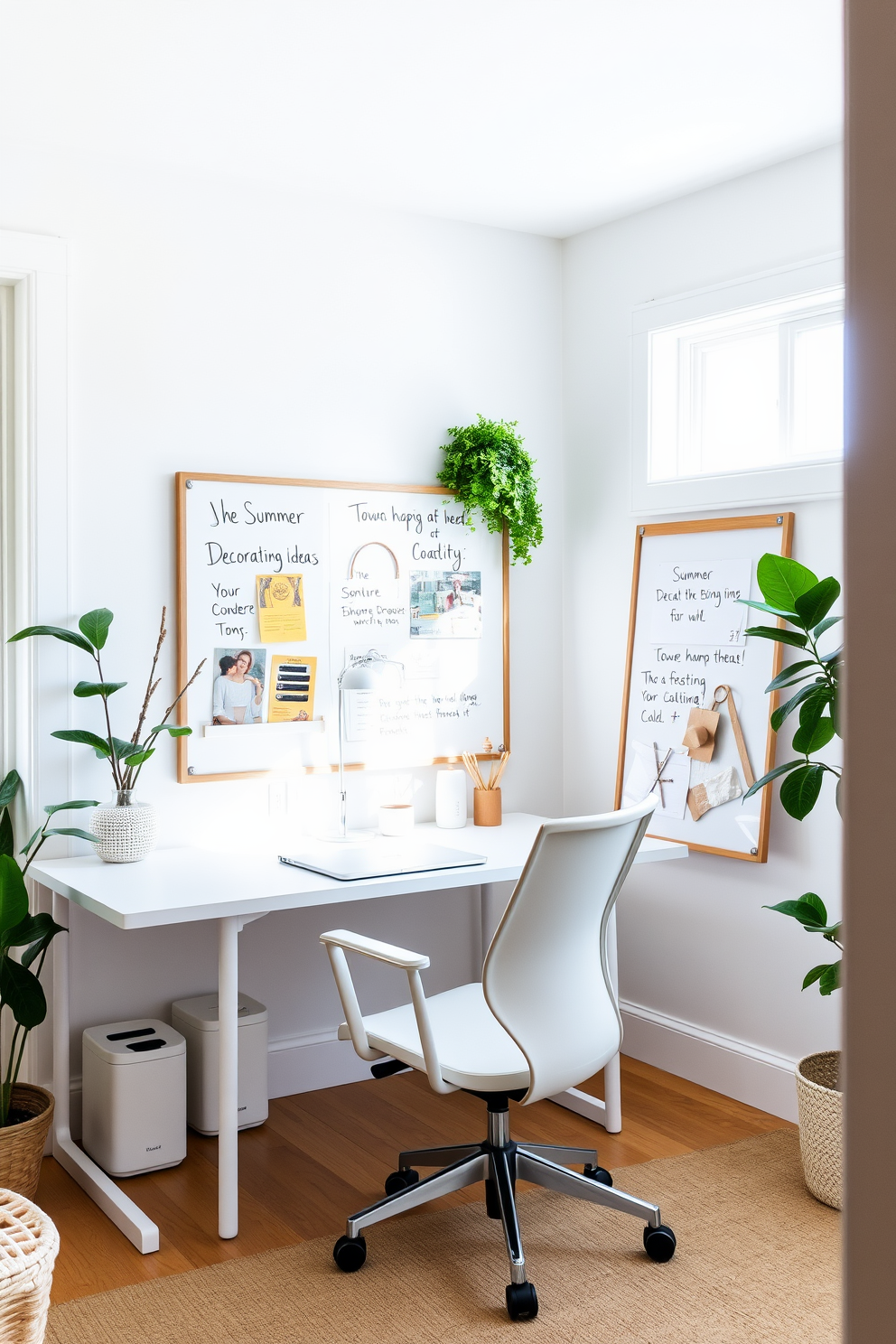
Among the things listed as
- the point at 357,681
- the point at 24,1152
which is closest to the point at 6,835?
the point at 24,1152

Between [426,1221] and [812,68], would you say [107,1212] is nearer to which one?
[426,1221]

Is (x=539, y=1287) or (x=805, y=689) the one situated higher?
(x=805, y=689)

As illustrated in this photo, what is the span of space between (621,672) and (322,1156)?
168cm

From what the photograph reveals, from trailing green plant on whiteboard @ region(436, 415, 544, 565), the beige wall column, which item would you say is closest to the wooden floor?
trailing green plant on whiteboard @ region(436, 415, 544, 565)

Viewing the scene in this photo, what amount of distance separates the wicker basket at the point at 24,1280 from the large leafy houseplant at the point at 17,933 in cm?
88

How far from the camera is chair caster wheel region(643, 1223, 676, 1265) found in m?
2.39

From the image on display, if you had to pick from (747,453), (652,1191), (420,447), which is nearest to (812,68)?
(747,453)

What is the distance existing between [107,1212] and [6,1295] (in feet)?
→ 3.30

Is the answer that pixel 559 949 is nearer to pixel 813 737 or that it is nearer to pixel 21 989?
pixel 813 737

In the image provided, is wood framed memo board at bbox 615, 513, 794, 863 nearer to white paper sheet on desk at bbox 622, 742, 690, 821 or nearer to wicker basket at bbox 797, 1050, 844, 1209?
white paper sheet on desk at bbox 622, 742, 690, 821

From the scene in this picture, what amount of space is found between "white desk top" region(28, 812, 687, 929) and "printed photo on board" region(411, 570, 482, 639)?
73cm

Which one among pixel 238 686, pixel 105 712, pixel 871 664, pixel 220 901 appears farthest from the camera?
pixel 238 686

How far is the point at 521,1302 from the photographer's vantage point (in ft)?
7.20

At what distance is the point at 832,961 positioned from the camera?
3.01 metres
